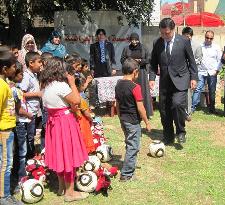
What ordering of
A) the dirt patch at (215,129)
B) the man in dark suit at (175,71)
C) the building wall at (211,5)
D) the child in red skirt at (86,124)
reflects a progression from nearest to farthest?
the child in red skirt at (86,124) < the man in dark suit at (175,71) < the dirt patch at (215,129) < the building wall at (211,5)

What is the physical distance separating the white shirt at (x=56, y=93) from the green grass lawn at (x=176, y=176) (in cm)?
112

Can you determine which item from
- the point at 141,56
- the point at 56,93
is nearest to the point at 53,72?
the point at 56,93

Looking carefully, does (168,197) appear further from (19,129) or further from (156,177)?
(19,129)

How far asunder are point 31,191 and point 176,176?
1.90 m

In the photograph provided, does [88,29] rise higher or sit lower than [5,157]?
higher

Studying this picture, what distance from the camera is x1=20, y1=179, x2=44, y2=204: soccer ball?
15.5ft

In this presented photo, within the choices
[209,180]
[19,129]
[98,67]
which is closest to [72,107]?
[19,129]

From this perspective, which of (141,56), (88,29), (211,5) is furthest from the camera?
(211,5)

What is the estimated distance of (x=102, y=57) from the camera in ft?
31.6

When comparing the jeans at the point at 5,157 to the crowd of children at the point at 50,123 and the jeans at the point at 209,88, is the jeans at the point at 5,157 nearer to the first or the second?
the crowd of children at the point at 50,123

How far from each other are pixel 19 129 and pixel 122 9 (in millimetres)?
9536

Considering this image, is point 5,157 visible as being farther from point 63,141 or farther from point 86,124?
point 86,124

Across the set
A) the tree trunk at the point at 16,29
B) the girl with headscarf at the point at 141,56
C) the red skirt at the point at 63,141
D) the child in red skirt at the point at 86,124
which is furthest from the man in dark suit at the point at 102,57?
the red skirt at the point at 63,141

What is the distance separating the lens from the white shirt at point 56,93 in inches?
176
